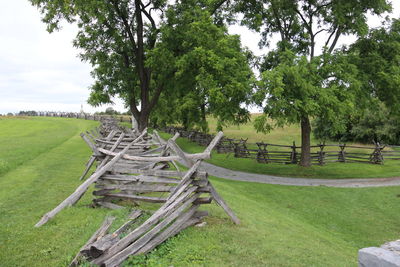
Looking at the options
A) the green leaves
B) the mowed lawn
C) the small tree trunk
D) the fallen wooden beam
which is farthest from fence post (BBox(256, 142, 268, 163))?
the fallen wooden beam

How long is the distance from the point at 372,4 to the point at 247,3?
8.12m

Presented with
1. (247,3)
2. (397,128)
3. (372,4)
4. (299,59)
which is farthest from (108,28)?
(397,128)

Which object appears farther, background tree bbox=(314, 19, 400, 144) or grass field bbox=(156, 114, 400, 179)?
grass field bbox=(156, 114, 400, 179)

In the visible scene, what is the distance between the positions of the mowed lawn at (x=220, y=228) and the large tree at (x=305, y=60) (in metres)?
4.60

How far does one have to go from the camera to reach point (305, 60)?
16.8m

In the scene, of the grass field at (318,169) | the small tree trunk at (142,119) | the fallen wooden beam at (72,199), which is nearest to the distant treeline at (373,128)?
the grass field at (318,169)

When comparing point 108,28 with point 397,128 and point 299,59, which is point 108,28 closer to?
point 299,59

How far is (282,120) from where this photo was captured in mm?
15906

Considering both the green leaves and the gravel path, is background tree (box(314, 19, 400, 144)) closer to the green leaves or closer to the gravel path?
the green leaves

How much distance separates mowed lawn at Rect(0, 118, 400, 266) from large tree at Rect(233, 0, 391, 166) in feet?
15.1

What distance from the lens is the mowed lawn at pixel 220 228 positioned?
5.85m

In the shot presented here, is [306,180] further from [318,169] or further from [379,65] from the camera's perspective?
[379,65]

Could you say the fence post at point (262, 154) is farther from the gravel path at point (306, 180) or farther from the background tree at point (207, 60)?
the background tree at point (207, 60)

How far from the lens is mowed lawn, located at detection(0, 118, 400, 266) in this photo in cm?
Answer: 585
